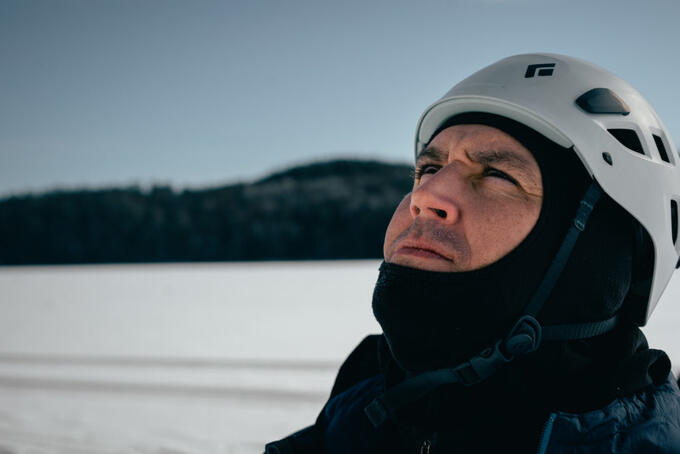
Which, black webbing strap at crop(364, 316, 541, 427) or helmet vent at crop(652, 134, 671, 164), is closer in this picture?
black webbing strap at crop(364, 316, 541, 427)

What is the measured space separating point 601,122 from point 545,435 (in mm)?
870

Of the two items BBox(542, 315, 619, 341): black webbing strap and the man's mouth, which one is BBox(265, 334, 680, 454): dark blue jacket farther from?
the man's mouth

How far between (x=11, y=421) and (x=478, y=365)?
424cm

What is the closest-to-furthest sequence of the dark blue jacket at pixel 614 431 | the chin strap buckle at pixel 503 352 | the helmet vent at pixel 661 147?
1. the dark blue jacket at pixel 614 431
2. the chin strap buckle at pixel 503 352
3. the helmet vent at pixel 661 147

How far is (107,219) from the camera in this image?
6128cm

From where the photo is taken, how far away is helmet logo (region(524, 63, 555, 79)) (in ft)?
5.66

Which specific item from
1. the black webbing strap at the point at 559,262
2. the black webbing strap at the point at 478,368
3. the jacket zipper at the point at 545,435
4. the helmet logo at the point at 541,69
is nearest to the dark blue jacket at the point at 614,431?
the jacket zipper at the point at 545,435

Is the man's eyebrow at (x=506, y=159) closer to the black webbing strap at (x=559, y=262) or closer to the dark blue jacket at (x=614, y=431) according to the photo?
the black webbing strap at (x=559, y=262)

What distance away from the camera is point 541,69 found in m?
1.74

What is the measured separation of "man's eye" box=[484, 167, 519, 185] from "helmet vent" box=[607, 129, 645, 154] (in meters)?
0.44

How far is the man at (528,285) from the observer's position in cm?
135

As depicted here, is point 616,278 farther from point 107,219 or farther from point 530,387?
point 107,219

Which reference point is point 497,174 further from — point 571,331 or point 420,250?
point 571,331

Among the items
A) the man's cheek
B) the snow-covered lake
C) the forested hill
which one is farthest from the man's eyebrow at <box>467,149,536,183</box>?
the forested hill
